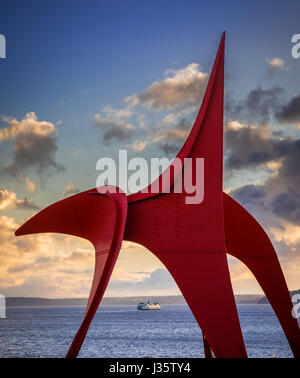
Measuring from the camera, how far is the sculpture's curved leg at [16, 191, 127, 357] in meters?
12.4

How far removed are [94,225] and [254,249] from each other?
5.05 metres

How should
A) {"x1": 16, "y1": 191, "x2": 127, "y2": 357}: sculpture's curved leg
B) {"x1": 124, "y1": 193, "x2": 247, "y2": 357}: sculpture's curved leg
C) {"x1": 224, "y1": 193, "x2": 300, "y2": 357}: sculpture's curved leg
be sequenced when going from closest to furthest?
1. {"x1": 16, "y1": 191, "x2": 127, "y2": 357}: sculpture's curved leg
2. {"x1": 124, "y1": 193, "x2": 247, "y2": 357}: sculpture's curved leg
3. {"x1": 224, "y1": 193, "x2": 300, "y2": 357}: sculpture's curved leg

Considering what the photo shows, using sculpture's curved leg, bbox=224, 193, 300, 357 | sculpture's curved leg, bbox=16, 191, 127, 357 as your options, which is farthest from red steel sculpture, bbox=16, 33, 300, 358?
sculpture's curved leg, bbox=224, 193, 300, 357

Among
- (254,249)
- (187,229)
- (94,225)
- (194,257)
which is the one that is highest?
(94,225)

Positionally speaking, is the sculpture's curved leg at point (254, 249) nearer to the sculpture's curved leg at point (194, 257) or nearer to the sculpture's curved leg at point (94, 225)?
the sculpture's curved leg at point (194, 257)

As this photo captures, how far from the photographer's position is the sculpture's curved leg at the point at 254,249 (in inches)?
619

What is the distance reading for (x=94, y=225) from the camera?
14.6 m

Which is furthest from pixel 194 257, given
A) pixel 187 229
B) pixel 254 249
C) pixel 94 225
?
pixel 254 249

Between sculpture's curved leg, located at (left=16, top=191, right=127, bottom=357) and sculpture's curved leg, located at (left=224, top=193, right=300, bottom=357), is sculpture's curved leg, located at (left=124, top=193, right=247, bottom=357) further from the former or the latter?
sculpture's curved leg, located at (left=224, top=193, right=300, bottom=357)

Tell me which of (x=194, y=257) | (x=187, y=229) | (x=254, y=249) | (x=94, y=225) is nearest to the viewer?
(x=194, y=257)

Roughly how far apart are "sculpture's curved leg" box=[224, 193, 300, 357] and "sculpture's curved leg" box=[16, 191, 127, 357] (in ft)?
12.9

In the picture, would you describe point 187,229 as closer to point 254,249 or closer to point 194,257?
point 194,257

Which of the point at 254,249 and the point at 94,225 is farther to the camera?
the point at 254,249
